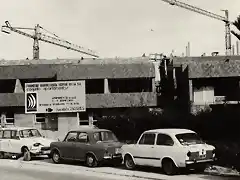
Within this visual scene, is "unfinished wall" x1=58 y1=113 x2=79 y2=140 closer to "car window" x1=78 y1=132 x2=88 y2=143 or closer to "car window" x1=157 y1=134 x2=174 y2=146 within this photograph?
"car window" x1=78 y1=132 x2=88 y2=143

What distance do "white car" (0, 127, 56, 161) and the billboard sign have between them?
15667mm

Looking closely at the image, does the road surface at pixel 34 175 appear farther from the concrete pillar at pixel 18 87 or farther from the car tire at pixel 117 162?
the concrete pillar at pixel 18 87

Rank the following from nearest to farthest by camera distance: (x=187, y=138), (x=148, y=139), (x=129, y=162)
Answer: (x=187, y=138) < (x=148, y=139) < (x=129, y=162)

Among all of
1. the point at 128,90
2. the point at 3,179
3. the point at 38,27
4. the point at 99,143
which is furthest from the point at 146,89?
the point at 38,27

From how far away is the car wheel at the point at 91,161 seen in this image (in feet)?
59.3

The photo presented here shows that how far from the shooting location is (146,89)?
154 ft

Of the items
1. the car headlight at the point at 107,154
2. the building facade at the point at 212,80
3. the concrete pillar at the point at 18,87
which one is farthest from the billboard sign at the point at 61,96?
the car headlight at the point at 107,154

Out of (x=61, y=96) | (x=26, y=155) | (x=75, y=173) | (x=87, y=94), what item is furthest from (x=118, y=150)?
(x=87, y=94)

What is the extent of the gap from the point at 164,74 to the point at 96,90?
828 cm

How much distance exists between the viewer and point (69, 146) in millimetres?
19203

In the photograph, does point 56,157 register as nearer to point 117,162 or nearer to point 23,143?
point 23,143

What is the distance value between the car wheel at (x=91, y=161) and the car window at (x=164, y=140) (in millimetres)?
3459

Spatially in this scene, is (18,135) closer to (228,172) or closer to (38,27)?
(228,172)

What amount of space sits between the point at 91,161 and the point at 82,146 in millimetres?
805
